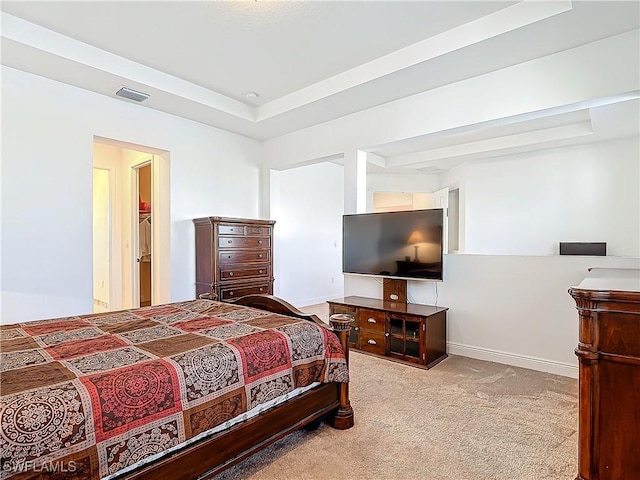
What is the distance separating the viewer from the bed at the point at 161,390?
118 centimetres

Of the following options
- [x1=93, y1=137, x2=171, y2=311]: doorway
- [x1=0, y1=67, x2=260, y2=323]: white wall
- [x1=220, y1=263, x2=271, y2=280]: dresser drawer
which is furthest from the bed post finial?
[x1=93, y1=137, x2=171, y2=311]: doorway

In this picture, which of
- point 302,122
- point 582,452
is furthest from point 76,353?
point 302,122

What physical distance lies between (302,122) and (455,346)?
3.12 meters

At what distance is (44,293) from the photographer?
3.37 meters

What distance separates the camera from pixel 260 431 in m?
1.80

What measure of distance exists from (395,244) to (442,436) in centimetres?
196

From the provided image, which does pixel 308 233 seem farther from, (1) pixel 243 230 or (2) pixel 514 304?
(2) pixel 514 304

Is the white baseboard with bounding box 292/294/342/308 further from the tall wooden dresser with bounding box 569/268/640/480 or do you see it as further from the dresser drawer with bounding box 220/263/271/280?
the tall wooden dresser with bounding box 569/268/640/480

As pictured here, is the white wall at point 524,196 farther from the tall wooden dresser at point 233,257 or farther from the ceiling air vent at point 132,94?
the ceiling air vent at point 132,94

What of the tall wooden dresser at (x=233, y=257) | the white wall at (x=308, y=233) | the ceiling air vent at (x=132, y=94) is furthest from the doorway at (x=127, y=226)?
the white wall at (x=308, y=233)

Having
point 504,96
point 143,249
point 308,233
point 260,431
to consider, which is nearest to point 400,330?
point 260,431

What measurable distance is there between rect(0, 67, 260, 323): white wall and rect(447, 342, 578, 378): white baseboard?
324 cm

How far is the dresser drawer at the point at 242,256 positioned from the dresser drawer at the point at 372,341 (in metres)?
1.61

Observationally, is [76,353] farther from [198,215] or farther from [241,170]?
[241,170]
